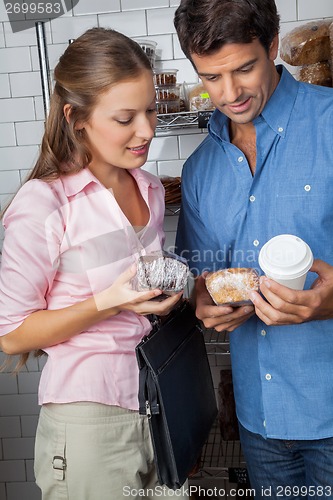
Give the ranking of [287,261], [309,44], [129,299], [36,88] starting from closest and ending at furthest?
[287,261] → [129,299] → [309,44] → [36,88]

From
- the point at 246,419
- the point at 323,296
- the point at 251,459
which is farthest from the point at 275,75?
the point at 251,459

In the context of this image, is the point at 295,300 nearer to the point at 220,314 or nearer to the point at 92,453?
the point at 220,314

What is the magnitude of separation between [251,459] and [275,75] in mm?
970

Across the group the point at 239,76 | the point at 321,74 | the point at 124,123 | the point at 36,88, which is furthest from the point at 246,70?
the point at 36,88

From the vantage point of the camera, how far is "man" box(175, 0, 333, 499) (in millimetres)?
1451

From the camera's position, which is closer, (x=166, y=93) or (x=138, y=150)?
(x=138, y=150)

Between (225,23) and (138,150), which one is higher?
(225,23)

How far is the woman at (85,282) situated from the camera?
140 cm

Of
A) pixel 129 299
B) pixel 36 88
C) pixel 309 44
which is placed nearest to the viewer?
pixel 129 299

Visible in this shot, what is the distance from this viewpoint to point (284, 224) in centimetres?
151

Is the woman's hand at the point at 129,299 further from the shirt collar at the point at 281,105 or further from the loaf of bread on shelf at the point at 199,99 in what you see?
the loaf of bread on shelf at the point at 199,99

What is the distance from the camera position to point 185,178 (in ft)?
5.70

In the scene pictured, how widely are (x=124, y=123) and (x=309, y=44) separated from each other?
109cm

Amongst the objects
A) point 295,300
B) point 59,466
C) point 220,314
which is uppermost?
point 295,300
